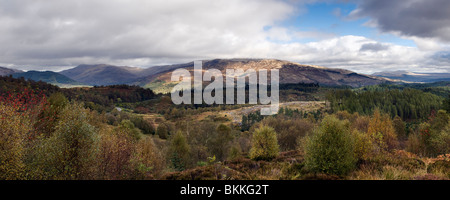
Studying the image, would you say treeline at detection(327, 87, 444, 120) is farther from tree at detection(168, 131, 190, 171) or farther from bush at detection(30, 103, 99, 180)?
bush at detection(30, 103, 99, 180)

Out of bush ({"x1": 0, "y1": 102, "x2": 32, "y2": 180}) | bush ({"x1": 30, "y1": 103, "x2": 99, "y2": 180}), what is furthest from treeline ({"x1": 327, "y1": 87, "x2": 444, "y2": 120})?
bush ({"x1": 0, "y1": 102, "x2": 32, "y2": 180})

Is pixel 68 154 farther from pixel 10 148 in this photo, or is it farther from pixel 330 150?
pixel 330 150

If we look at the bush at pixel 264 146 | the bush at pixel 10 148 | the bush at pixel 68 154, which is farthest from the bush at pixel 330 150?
the bush at pixel 10 148

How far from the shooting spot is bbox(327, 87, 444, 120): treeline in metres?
136

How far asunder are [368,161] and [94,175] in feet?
82.9

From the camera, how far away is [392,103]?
152 meters

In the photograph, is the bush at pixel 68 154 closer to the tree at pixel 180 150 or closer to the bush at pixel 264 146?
the bush at pixel 264 146

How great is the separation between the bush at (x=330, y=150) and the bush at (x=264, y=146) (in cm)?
1240

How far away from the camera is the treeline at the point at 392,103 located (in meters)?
136

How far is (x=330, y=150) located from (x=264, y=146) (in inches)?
587

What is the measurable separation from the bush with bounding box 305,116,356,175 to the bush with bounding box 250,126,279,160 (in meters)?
12.4

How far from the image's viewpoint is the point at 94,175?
17.3 meters
